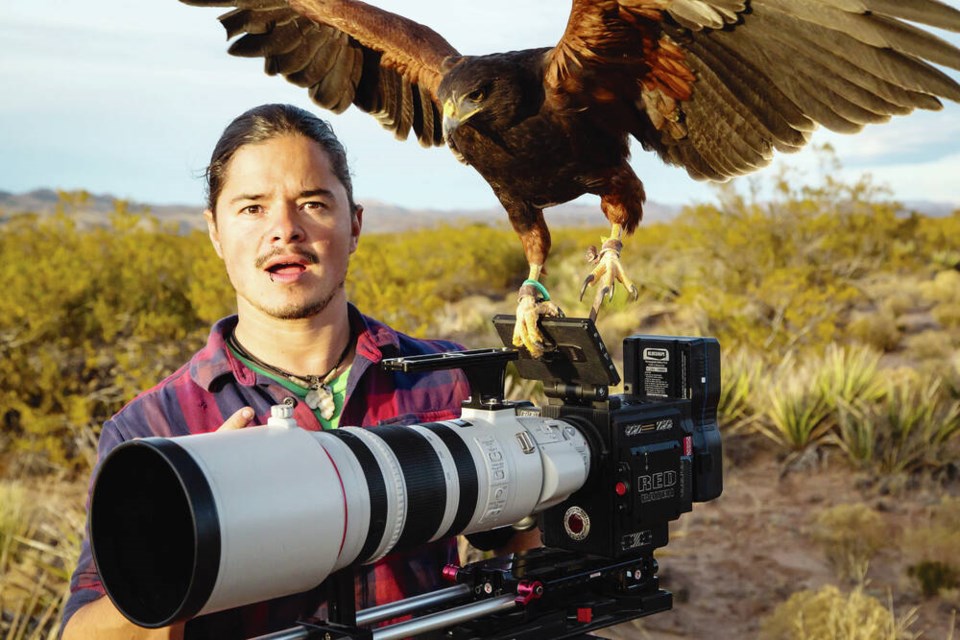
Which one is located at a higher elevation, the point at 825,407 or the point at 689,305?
the point at 689,305

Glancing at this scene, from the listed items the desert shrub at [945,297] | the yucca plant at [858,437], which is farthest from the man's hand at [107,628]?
the desert shrub at [945,297]

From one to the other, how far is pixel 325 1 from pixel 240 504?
147 cm

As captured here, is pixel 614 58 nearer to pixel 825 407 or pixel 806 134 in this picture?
pixel 806 134

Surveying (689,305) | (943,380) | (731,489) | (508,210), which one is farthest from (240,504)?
(689,305)

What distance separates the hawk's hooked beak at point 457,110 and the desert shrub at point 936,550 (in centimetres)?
414

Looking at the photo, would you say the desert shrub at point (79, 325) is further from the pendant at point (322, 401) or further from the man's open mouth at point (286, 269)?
the man's open mouth at point (286, 269)

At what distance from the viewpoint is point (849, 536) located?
201 inches

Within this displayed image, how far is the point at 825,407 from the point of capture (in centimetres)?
645

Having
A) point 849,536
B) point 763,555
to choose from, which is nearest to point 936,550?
point 849,536

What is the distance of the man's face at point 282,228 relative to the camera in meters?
1.91

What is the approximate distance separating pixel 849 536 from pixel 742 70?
4107 millimetres

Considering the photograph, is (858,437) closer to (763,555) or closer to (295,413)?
(763,555)

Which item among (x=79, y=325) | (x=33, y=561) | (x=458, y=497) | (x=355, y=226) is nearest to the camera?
(x=458, y=497)

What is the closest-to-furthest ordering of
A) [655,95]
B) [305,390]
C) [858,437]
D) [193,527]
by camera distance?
[193,527]
[655,95]
[305,390]
[858,437]
